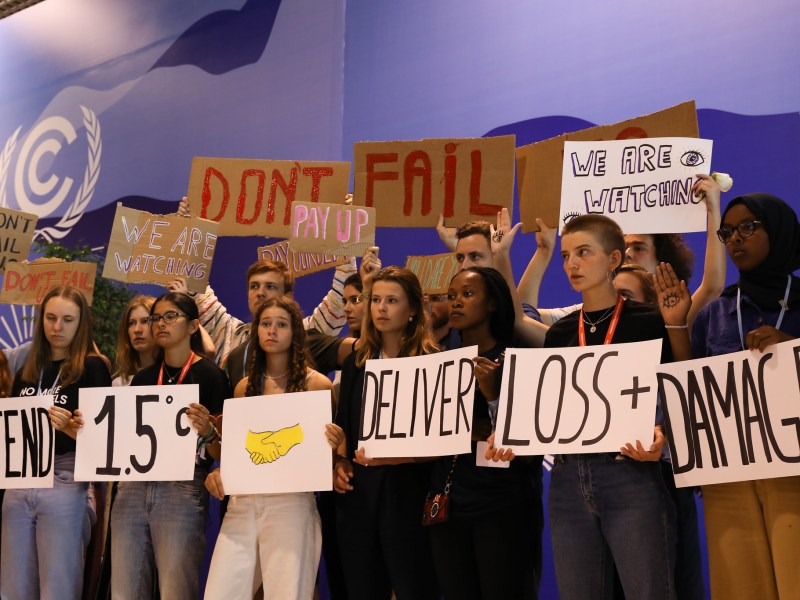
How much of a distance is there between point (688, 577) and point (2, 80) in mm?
7951

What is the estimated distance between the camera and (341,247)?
4043 mm

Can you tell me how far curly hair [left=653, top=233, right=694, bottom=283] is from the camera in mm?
3818

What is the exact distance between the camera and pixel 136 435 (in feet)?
11.7

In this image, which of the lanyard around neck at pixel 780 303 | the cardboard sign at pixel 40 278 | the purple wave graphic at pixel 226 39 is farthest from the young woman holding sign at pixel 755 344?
the purple wave graphic at pixel 226 39

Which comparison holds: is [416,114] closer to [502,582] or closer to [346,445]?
[346,445]

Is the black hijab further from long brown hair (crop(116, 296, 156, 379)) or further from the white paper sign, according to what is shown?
long brown hair (crop(116, 296, 156, 379))

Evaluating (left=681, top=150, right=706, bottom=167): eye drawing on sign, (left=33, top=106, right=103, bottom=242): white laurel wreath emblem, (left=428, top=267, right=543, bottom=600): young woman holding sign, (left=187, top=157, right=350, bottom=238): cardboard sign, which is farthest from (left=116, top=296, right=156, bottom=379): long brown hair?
(left=33, top=106, right=103, bottom=242): white laurel wreath emblem

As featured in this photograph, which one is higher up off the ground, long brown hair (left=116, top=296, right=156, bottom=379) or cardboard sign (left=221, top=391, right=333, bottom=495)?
long brown hair (left=116, top=296, right=156, bottom=379)

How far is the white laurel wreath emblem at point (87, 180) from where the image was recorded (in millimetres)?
7734

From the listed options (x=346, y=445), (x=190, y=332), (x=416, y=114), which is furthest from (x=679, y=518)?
(x=416, y=114)

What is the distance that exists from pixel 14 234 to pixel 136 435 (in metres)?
2.40

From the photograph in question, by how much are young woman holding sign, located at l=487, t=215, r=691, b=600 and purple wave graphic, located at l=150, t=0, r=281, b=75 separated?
15.0ft

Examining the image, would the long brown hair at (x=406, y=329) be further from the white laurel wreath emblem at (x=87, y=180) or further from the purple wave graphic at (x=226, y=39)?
the white laurel wreath emblem at (x=87, y=180)

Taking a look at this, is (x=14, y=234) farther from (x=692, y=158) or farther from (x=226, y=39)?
(x=692, y=158)
